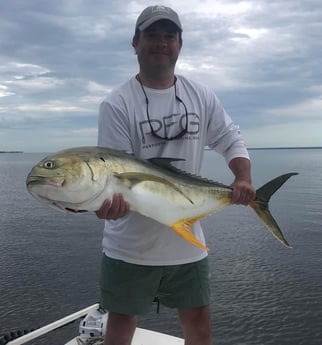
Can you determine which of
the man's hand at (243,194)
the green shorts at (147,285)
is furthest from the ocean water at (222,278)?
the man's hand at (243,194)

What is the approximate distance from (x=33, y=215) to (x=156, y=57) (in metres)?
28.6

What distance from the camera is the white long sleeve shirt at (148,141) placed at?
3643mm

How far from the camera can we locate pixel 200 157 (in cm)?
399

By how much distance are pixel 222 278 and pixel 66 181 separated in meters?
14.2

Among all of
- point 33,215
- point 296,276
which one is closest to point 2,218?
point 33,215

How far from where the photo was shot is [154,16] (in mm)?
3596

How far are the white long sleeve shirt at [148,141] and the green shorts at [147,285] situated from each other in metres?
0.08

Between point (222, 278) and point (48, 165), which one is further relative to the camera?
point (222, 278)

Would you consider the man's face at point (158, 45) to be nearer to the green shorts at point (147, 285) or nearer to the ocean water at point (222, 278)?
the green shorts at point (147, 285)

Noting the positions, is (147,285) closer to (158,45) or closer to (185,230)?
(185,230)

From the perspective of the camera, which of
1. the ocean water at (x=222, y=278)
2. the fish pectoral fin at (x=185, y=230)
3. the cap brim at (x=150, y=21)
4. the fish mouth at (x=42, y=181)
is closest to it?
the fish mouth at (x=42, y=181)

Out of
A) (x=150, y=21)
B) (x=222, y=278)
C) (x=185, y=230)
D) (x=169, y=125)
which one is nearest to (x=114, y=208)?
(x=185, y=230)

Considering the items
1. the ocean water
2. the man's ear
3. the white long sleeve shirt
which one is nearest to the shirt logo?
the white long sleeve shirt

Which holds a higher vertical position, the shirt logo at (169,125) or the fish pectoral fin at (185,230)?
the shirt logo at (169,125)
